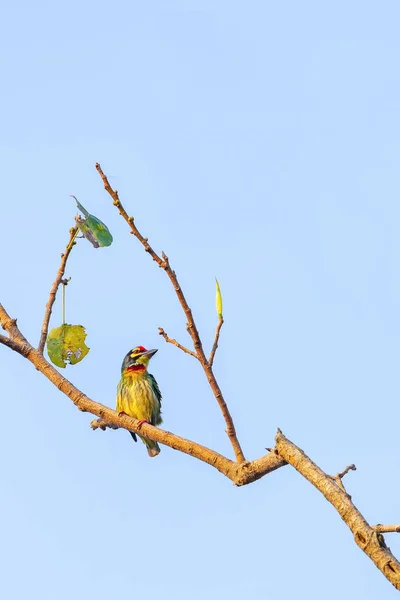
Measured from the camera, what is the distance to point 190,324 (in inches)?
140

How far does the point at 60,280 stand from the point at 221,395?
1.44 metres

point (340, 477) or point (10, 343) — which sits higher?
point (10, 343)

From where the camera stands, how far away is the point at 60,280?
15.4ft

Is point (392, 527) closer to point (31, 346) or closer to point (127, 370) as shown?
point (31, 346)

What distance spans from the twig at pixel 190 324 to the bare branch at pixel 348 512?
1.09ft

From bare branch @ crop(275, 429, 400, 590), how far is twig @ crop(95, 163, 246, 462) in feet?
1.09

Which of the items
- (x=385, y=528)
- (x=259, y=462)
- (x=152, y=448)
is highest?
(x=152, y=448)

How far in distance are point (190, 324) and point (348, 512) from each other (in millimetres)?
968

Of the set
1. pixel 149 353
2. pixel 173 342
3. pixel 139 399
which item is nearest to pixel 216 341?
pixel 173 342

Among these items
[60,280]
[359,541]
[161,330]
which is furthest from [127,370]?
[359,541]

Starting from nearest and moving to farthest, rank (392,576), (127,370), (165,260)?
(392,576), (165,260), (127,370)

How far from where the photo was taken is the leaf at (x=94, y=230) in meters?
4.62

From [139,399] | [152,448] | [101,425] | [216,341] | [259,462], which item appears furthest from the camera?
[139,399]

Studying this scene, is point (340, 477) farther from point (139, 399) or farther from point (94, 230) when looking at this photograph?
point (139, 399)
